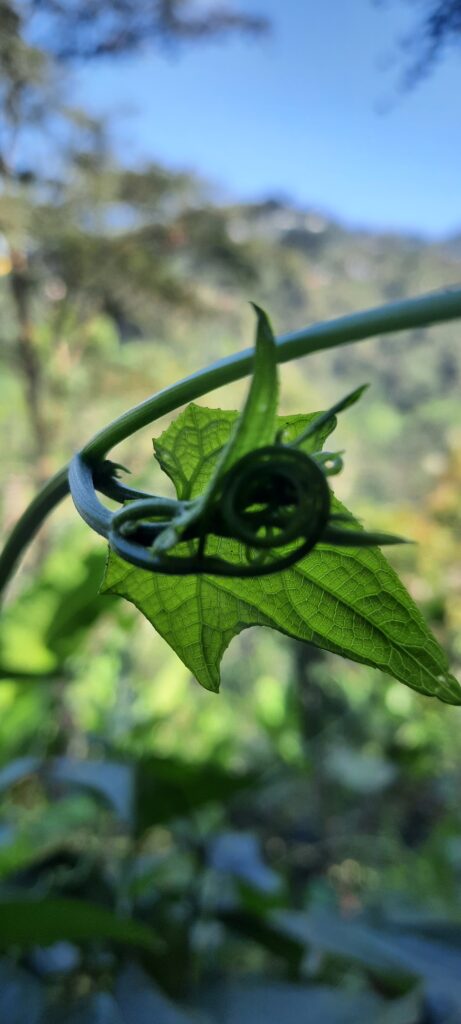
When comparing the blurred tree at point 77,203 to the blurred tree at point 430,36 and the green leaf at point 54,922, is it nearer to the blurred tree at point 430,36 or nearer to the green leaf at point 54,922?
the blurred tree at point 430,36

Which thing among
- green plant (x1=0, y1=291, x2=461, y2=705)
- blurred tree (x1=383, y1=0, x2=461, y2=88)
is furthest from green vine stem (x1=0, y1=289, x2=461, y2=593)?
blurred tree (x1=383, y1=0, x2=461, y2=88)

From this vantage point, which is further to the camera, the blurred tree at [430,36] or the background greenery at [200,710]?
the background greenery at [200,710]

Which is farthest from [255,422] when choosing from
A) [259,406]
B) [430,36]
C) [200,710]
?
[200,710]

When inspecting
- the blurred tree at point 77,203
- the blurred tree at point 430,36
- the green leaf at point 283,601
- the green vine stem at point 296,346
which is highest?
the blurred tree at point 77,203

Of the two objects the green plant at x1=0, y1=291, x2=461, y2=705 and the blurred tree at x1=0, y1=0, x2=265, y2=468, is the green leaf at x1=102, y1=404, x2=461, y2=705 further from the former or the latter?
the blurred tree at x1=0, y1=0, x2=265, y2=468

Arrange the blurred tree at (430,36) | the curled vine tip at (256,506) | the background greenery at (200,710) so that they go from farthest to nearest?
1. the background greenery at (200,710)
2. the blurred tree at (430,36)
3. the curled vine tip at (256,506)

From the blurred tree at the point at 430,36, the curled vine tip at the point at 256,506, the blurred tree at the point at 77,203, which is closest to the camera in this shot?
the curled vine tip at the point at 256,506

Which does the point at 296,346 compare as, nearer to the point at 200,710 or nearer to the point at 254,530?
the point at 254,530

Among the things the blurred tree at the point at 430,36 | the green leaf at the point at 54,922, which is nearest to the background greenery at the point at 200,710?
the green leaf at the point at 54,922
